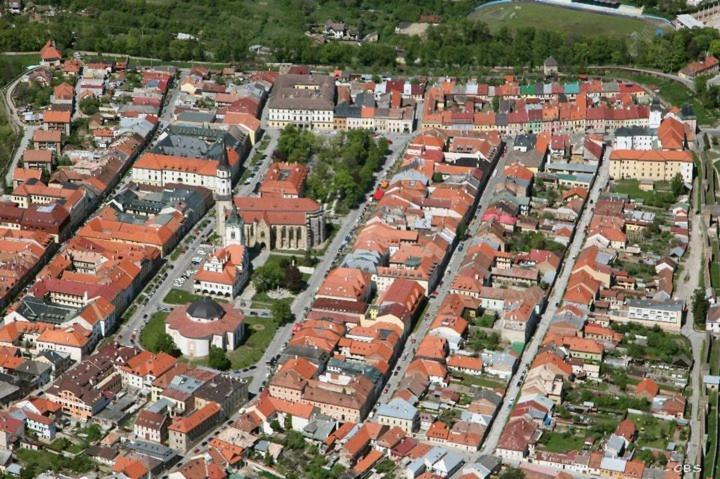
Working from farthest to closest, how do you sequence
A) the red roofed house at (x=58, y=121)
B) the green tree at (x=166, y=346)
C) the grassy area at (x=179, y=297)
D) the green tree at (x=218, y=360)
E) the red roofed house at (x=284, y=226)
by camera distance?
the red roofed house at (x=58, y=121), the red roofed house at (x=284, y=226), the grassy area at (x=179, y=297), the green tree at (x=166, y=346), the green tree at (x=218, y=360)

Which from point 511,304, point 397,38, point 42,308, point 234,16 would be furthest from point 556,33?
point 42,308

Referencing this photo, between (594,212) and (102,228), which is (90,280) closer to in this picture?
(102,228)

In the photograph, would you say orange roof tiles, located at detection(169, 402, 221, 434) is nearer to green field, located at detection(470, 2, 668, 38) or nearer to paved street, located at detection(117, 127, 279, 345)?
paved street, located at detection(117, 127, 279, 345)

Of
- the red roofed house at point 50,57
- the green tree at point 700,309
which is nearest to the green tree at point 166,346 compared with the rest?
the green tree at point 700,309

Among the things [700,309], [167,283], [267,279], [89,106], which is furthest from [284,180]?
[700,309]

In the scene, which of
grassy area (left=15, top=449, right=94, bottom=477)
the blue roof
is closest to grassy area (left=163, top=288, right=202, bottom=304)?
grassy area (left=15, top=449, right=94, bottom=477)

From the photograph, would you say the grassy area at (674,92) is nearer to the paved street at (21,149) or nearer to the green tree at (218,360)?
the paved street at (21,149)

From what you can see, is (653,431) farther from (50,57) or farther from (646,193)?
(50,57)
